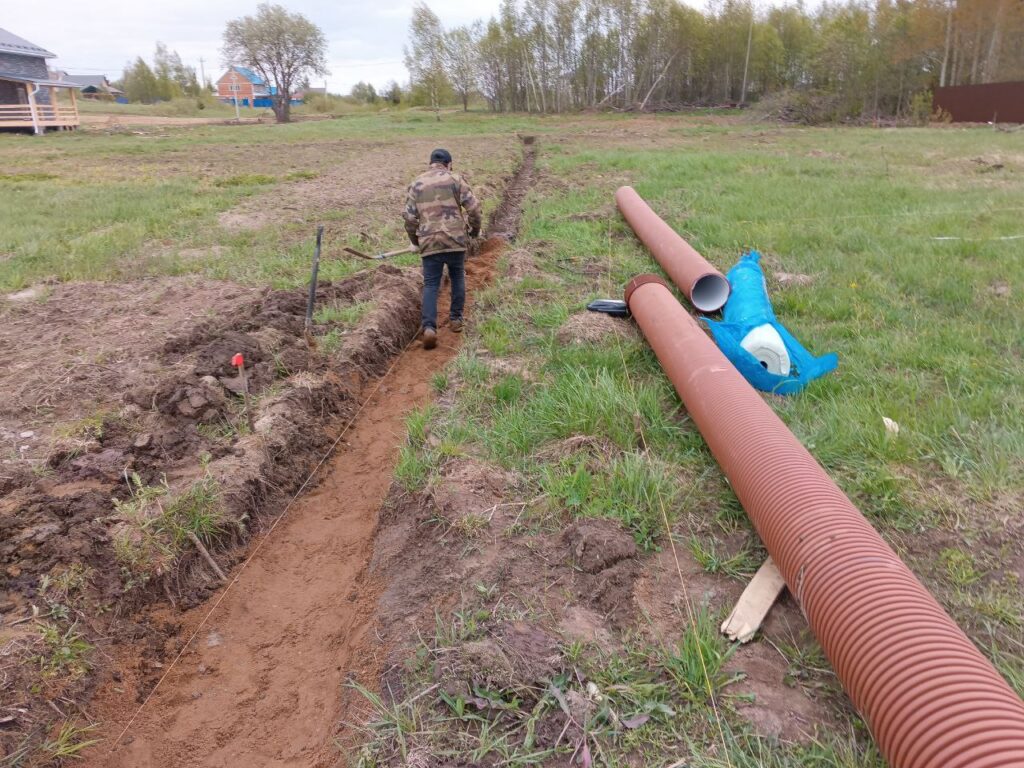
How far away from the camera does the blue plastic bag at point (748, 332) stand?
400 cm

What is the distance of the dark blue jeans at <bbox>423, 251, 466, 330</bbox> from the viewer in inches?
226

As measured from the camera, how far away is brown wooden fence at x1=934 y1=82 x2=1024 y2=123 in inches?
991

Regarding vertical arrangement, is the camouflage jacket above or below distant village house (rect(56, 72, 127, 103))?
below

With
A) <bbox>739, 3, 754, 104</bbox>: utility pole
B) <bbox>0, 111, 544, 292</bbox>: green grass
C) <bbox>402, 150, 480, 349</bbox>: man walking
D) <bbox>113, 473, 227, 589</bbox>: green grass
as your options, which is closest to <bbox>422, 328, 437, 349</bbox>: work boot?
<bbox>402, 150, 480, 349</bbox>: man walking

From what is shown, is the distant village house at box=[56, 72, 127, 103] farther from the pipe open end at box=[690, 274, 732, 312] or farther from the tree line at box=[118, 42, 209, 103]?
the pipe open end at box=[690, 274, 732, 312]

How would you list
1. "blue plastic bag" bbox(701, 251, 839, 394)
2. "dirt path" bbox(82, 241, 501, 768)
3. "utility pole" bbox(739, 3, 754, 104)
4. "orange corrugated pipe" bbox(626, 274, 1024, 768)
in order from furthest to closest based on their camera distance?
"utility pole" bbox(739, 3, 754, 104)
"blue plastic bag" bbox(701, 251, 839, 394)
"dirt path" bbox(82, 241, 501, 768)
"orange corrugated pipe" bbox(626, 274, 1024, 768)

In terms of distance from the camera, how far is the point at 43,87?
1219 inches

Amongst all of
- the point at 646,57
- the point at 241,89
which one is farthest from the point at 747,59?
the point at 241,89

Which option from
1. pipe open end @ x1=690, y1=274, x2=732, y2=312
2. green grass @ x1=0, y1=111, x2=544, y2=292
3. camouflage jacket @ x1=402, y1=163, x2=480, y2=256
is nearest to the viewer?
pipe open end @ x1=690, y1=274, x2=732, y2=312

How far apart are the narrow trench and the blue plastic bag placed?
7.99ft

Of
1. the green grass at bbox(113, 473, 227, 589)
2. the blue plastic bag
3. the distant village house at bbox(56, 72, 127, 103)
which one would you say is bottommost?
the green grass at bbox(113, 473, 227, 589)

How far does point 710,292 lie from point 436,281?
97.8 inches

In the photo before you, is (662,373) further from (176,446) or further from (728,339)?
(176,446)

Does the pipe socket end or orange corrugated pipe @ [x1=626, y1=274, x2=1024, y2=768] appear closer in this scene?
orange corrugated pipe @ [x1=626, y1=274, x2=1024, y2=768]
